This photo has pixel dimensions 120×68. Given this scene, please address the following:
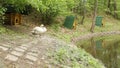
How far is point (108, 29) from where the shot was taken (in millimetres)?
28906

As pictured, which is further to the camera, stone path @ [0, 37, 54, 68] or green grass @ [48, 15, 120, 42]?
green grass @ [48, 15, 120, 42]

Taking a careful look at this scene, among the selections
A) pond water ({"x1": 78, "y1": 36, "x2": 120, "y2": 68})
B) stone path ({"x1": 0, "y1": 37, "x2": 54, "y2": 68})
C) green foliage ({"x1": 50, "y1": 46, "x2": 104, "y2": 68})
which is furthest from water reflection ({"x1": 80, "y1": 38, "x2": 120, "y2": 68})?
stone path ({"x1": 0, "y1": 37, "x2": 54, "y2": 68})

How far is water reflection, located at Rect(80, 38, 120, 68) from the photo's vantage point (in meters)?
15.4

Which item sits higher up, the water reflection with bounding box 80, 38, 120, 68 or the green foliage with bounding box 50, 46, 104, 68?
the green foliage with bounding box 50, 46, 104, 68

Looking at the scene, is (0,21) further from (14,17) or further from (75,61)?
(75,61)

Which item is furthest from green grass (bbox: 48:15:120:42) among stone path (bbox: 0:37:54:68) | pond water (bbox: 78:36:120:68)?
stone path (bbox: 0:37:54:68)

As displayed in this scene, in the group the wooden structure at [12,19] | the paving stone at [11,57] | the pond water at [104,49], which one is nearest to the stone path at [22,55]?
the paving stone at [11,57]

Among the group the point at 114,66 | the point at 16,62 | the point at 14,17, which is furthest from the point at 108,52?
the point at 16,62

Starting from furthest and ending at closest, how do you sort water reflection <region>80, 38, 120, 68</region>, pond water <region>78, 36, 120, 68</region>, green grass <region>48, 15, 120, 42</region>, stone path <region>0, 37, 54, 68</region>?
green grass <region>48, 15, 120, 42</region>, pond water <region>78, 36, 120, 68</region>, water reflection <region>80, 38, 120, 68</region>, stone path <region>0, 37, 54, 68</region>

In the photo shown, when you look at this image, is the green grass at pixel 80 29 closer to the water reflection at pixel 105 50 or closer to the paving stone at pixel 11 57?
the water reflection at pixel 105 50

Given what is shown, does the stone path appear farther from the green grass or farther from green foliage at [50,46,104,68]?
the green grass

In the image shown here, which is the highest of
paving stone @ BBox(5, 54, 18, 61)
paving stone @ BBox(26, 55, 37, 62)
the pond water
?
paving stone @ BBox(5, 54, 18, 61)

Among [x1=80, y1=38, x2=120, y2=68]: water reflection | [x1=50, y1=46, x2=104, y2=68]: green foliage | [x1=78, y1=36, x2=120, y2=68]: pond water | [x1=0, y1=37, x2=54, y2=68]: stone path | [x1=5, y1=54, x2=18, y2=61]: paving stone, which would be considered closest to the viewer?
[x1=0, y1=37, x2=54, y2=68]: stone path

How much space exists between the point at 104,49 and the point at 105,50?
1.29ft
